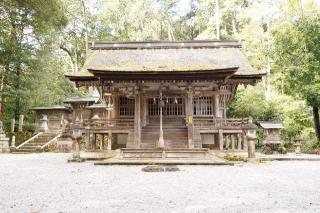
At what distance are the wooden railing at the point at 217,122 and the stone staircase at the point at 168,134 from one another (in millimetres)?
919

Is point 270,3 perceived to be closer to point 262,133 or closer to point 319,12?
point 319,12

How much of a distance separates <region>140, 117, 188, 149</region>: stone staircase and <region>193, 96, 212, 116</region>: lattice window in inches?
46.4

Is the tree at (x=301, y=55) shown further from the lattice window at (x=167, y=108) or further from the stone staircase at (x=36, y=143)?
the stone staircase at (x=36, y=143)

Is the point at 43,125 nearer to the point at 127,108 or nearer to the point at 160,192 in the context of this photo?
the point at 127,108

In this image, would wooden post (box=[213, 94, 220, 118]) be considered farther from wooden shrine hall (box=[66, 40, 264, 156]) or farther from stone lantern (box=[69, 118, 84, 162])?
stone lantern (box=[69, 118, 84, 162])

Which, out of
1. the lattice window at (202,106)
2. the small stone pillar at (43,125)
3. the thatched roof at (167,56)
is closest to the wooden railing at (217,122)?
the lattice window at (202,106)

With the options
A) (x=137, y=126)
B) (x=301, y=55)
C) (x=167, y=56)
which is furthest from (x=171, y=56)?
(x=301, y=55)

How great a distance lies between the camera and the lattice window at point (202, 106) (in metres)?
17.8

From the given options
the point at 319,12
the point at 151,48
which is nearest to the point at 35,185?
the point at 151,48

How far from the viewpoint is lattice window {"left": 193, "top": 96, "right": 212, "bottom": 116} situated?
1781 centimetres

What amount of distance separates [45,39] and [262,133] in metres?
18.9

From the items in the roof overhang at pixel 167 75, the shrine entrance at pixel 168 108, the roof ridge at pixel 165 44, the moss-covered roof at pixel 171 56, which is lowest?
the shrine entrance at pixel 168 108

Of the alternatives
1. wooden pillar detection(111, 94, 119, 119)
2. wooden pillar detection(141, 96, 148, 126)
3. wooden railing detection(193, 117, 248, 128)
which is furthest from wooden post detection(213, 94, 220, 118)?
wooden pillar detection(111, 94, 119, 119)

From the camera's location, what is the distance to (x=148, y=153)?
42.9ft
